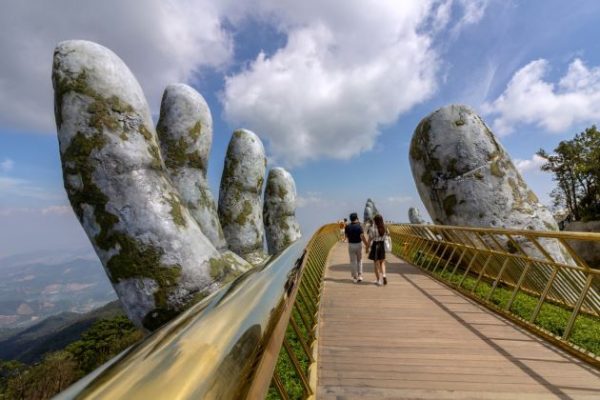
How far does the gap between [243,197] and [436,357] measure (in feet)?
44.1

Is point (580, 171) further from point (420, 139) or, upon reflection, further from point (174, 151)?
point (174, 151)

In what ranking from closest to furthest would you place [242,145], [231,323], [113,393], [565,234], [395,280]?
[113,393]
[231,323]
[565,234]
[395,280]
[242,145]

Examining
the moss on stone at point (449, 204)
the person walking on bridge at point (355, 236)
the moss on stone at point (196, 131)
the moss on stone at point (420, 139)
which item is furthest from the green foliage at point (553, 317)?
the moss on stone at point (196, 131)

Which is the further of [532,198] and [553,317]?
[532,198]

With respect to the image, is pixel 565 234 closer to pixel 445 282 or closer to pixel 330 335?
pixel 330 335

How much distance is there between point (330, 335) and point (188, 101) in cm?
1026

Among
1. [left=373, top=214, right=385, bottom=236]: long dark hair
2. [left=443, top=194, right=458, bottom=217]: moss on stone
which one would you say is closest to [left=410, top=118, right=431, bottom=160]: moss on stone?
[left=443, top=194, right=458, bottom=217]: moss on stone

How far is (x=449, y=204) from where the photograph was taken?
39.4 feet

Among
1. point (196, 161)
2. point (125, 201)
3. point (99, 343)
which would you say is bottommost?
point (99, 343)

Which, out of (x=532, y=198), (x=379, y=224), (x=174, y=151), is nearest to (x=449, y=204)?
(x=532, y=198)

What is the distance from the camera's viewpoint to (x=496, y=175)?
11523mm

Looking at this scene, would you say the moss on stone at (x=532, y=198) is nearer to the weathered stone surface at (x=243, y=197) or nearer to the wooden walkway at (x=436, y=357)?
the wooden walkway at (x=436, y=357)

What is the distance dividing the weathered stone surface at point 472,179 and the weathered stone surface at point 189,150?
24.9ft

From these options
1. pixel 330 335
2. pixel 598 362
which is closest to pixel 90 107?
pixel 330 335
